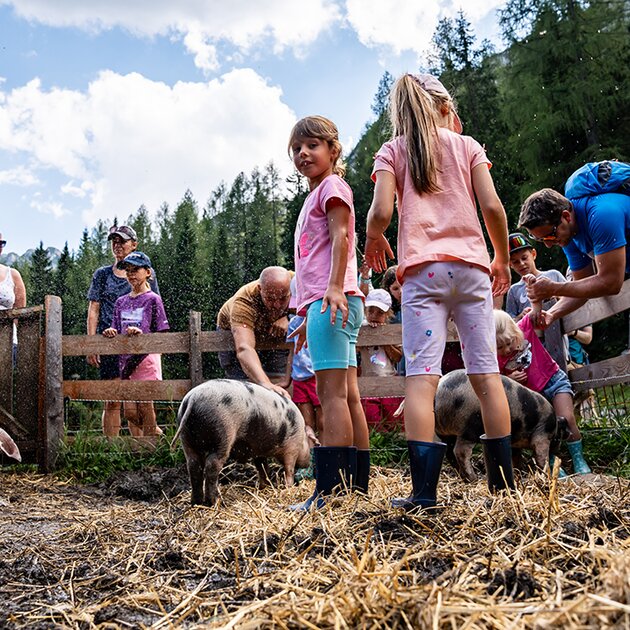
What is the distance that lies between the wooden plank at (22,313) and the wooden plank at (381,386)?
9.57ft

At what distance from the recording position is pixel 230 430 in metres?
4.04

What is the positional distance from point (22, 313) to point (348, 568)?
17.6ft

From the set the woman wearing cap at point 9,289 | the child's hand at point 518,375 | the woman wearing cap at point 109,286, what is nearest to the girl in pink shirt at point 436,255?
the child's hand at point 518,375

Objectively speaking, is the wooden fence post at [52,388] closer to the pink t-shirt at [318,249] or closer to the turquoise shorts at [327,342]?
the pink t-shirt at [318,249]

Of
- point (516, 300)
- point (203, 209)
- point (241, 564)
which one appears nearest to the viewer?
point (241, 564)

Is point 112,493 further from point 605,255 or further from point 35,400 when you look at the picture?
point 605,255

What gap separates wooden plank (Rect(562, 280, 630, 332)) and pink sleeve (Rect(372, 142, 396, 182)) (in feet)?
6.56

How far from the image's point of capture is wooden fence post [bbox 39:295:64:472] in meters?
6.13

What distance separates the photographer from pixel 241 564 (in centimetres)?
206

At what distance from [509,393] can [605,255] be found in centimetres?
101

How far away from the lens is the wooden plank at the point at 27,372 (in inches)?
246

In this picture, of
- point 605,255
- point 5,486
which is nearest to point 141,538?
point 605,255

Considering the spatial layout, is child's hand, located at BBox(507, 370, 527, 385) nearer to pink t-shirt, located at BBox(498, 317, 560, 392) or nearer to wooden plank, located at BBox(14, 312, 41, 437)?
pink t-shirt, located at BBox(498, 317, 560, 392)

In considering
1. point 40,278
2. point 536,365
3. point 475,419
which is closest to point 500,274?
point 475,419
